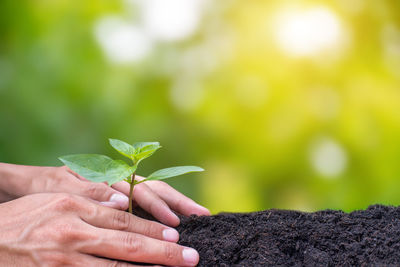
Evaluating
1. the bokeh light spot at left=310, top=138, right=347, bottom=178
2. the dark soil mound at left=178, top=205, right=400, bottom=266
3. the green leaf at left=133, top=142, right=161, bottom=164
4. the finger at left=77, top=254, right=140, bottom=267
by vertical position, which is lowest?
the finger at left=77, top=254, right=140, bottom=267

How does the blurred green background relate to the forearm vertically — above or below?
above

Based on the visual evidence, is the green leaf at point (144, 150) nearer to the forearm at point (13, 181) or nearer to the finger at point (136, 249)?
the finger at point (136, 249)

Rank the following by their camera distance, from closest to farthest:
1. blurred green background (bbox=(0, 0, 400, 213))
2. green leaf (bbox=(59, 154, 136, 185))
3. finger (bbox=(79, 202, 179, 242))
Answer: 1. green leaf (bbox=(59, 154, 136, 185))
2. finger (bbox=(79, 202, 179, 242))
3. blurred green background (bbox=(0, 0, 400, 213))

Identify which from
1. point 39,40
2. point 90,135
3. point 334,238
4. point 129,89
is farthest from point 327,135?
point 39,40

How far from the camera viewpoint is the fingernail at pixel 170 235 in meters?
1.13

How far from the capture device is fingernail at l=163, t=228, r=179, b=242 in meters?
1.13

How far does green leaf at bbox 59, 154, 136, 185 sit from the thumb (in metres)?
0.24

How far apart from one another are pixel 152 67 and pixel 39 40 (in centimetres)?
66

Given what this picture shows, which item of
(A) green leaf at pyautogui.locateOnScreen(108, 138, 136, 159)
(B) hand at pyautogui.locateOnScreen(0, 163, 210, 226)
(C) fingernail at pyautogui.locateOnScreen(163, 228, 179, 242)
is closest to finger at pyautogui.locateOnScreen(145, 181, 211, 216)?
(B) hand at pyautogui.locateOnScreen(0, 163, 210, 226)

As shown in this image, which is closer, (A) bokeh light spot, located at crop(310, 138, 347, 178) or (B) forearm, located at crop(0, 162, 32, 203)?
(B) forearm, located at crop(0, 162, 32, 203)

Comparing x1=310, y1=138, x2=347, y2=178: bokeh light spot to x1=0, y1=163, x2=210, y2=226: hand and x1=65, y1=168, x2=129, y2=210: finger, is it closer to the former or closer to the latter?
x1=0, y1=163, x2=210, y2=226: hand

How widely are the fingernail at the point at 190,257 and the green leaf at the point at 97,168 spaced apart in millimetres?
229

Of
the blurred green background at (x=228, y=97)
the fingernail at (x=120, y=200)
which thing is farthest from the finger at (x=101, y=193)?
the blurred green background at (x=228, y=97)

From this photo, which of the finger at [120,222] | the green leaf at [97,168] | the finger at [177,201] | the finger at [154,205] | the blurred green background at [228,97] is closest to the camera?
the green leaf at [97,168]
